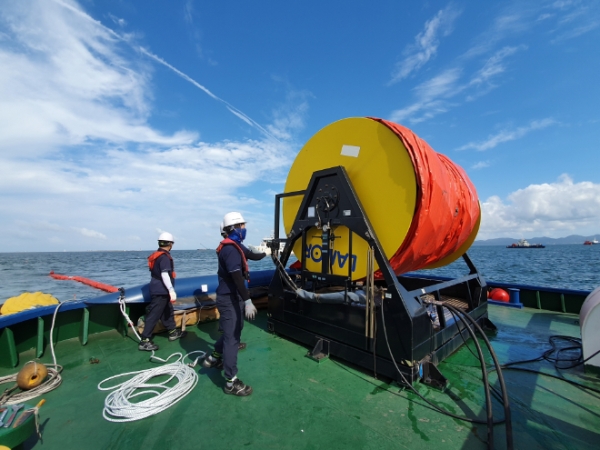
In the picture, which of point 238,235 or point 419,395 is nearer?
point 419,395

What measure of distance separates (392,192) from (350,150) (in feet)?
2.54

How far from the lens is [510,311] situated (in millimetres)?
6027

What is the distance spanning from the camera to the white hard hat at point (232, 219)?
3.74 meters

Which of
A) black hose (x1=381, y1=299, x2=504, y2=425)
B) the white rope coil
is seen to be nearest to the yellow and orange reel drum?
black hose (x1=381, y1=299, x2=504, y2=425)

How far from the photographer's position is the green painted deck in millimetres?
2393

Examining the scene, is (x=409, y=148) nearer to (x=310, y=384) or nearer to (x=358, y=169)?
(x=358, y=169)

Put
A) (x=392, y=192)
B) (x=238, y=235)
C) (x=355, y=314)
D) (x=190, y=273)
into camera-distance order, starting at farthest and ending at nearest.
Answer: (x=190, y=273), (x=238, y=235), (x=355, y=314), (x=392, y=192)

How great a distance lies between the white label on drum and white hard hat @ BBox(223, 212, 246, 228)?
1525 millimetres

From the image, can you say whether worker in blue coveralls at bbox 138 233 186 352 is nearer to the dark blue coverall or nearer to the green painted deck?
the dark blue coverall

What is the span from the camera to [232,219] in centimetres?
378

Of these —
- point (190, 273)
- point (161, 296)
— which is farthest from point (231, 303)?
point (190, 273)

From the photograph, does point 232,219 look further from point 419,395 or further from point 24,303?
point 24,303

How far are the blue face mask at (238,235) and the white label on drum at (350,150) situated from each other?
5.23 ft

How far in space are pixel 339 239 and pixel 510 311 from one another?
4475 mm
